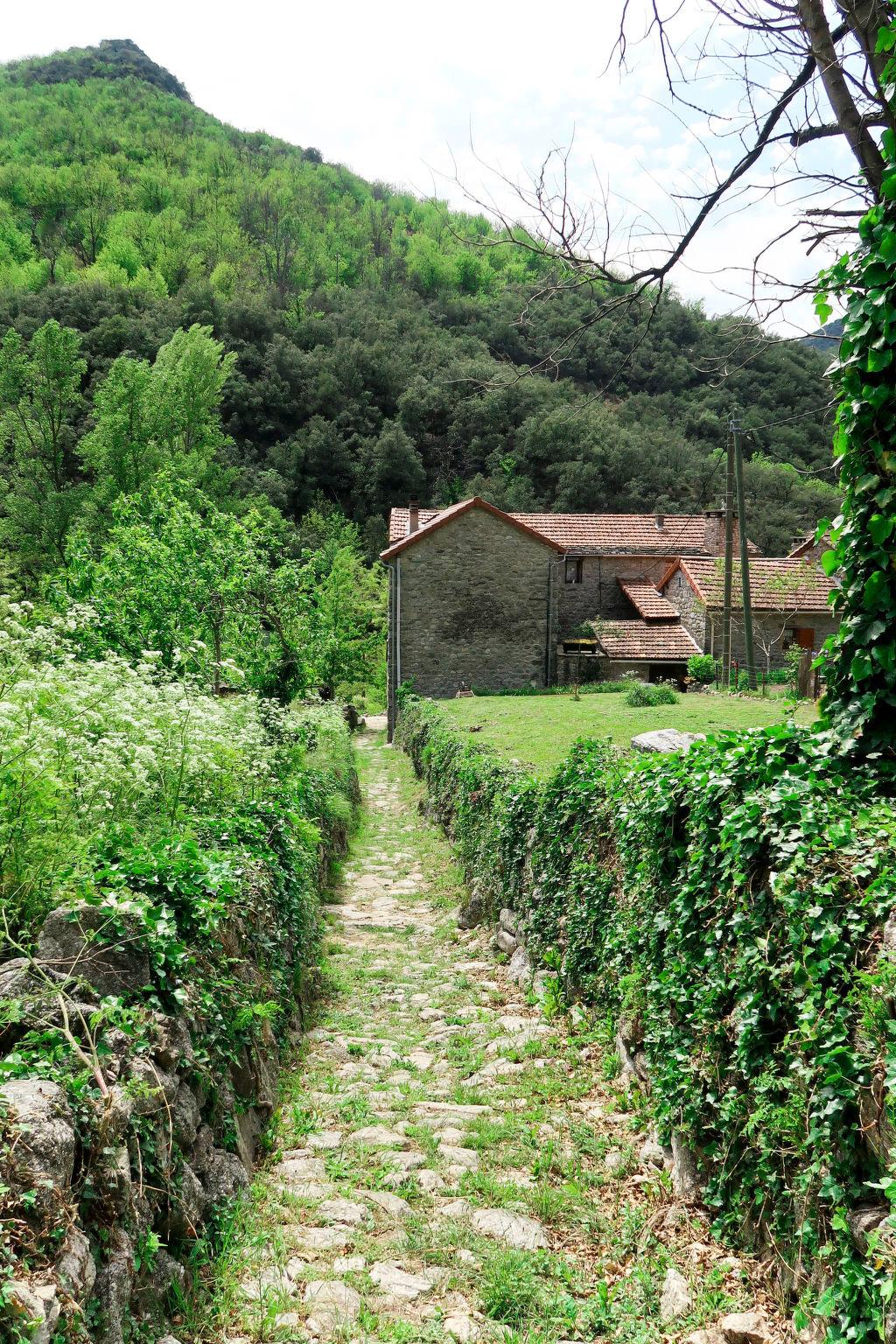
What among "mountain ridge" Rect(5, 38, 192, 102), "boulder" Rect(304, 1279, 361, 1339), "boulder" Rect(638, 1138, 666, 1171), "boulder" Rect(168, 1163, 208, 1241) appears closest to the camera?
"boulder" Rect(304, 1279, 361, 1339)

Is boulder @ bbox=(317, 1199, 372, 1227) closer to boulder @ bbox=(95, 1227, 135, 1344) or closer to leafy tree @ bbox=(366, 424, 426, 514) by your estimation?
boulder @ bbox=(95, 1227, 135, 1344)

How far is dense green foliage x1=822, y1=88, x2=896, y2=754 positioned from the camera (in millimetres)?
3820

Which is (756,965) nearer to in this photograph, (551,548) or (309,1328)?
(309,1328)

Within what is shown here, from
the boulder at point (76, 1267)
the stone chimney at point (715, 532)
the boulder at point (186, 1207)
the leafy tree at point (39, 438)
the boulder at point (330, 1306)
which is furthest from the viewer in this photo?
the stone chimney at point (715, 532)

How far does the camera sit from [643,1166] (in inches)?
175

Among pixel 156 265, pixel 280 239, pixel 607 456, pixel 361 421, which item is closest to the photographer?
pixel 607 456

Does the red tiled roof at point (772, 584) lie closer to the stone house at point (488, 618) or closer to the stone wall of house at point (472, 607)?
the stone house at point (488, 618)

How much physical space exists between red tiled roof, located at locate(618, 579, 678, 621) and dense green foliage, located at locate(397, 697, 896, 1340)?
1170 inches

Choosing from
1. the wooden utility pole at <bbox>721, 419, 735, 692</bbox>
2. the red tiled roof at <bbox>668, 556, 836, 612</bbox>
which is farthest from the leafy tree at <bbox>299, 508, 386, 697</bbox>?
the red tiled roof at <bbox>668, 556, 836, 612</bbox>

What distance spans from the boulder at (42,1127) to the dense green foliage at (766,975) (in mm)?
2403

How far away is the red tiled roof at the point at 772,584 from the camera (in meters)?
31.7

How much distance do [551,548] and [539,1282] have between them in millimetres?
28755

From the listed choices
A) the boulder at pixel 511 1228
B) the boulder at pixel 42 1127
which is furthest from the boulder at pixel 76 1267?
the boulder at pixel 511 1228

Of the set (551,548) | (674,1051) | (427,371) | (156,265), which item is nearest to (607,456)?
(427,371)
